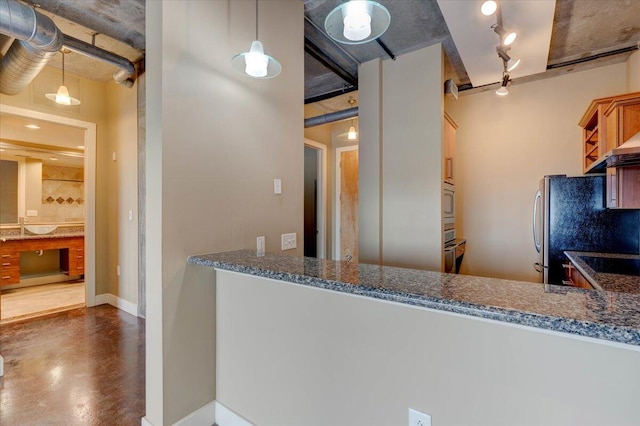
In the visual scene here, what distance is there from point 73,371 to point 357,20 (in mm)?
3182

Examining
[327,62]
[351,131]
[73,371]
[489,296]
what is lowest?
[73,371]

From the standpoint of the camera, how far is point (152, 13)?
5.50 ft

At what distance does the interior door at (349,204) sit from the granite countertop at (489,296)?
3.45m

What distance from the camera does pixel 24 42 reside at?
2.45m

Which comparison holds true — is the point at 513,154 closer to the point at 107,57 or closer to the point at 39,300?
the point at 107,57

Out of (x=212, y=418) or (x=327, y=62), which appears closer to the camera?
(x=212, y=418)

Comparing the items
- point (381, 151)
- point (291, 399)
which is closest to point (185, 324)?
point (291, 399)

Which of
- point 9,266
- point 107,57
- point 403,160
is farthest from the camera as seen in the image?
point 9,266

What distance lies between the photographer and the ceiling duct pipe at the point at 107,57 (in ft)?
8.83

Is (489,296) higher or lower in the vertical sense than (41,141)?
lower

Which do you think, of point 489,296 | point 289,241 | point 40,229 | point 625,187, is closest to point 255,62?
point 289,241

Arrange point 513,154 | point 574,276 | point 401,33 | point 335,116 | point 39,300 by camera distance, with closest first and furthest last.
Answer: point 574,276, point 401,33, point 513,154, point 335,116, point 39,300

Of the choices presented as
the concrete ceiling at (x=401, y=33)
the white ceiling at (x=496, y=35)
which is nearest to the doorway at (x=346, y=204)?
the concrete ceiling at (x=401, y=33)

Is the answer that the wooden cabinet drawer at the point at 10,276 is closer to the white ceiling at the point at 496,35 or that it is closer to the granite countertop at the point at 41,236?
the granite countertop at the point at 41,236
